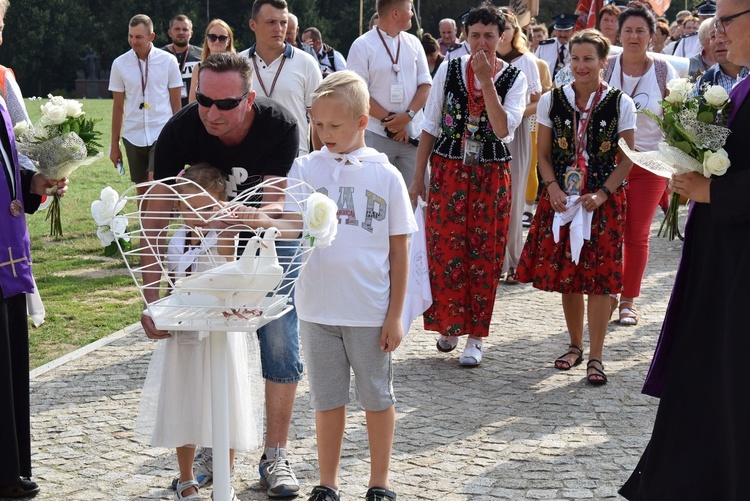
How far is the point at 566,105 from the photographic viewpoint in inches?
260

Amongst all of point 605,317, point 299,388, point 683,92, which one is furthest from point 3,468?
point 605,317

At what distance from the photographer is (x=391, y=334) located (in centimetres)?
415

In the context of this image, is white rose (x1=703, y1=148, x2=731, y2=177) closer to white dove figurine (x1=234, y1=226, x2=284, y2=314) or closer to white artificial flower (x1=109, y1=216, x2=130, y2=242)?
white dove figurine (x1=234, y1=226, x2=284, y2=314)

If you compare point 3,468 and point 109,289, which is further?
point 109,289

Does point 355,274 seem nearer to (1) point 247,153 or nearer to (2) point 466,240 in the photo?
(1) point 247,153

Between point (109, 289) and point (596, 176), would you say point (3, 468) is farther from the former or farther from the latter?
point (109, 289)

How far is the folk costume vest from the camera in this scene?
6.74 m

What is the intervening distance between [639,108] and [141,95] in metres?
5.30

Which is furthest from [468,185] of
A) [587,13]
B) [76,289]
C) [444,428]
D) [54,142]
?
[587,13]

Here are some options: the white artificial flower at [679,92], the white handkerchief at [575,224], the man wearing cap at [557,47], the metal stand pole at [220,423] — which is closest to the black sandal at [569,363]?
the white handkerchief at [575,224]

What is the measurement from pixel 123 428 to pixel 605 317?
122 inches

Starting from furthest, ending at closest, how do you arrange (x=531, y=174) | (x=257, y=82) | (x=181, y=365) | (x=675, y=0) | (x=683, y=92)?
(x=675, y=0)
(x=531, y=174)
(x=257, y=82)
(x=181, y=365)
(x=683, y=92)

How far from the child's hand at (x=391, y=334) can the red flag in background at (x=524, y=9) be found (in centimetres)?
891

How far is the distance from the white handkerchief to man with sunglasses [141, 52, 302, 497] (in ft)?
7.96
